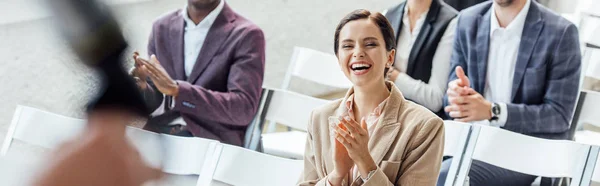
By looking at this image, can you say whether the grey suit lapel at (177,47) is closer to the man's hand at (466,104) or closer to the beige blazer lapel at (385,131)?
the man's hand at (466,104)

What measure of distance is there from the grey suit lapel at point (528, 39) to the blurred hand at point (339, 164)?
1199 mm

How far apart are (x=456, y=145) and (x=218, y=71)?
30.7 inches

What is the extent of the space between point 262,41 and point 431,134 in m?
1.18

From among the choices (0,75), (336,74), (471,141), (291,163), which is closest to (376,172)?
(291,163)

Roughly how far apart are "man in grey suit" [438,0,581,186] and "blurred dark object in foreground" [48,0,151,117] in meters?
2.23

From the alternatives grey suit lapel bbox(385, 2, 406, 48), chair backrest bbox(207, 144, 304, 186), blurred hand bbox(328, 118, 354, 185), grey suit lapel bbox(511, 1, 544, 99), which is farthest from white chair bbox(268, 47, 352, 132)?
blurred hand bbox(328, 118, 354, 185)

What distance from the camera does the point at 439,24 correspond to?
2863mm

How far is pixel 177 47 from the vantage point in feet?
9.09

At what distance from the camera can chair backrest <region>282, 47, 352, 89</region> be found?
325 cm

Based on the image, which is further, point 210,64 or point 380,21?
point 210,64

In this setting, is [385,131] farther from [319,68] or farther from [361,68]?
[319,68]

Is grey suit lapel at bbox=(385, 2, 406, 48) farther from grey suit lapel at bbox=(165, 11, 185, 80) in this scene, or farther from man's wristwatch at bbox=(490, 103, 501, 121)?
grey suit lapel at bbox=(165, 11, 185, 80)

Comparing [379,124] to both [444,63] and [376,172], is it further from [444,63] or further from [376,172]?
[444,63]

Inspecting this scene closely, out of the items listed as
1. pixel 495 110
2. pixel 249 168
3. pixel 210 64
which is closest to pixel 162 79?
pixel 210 64
